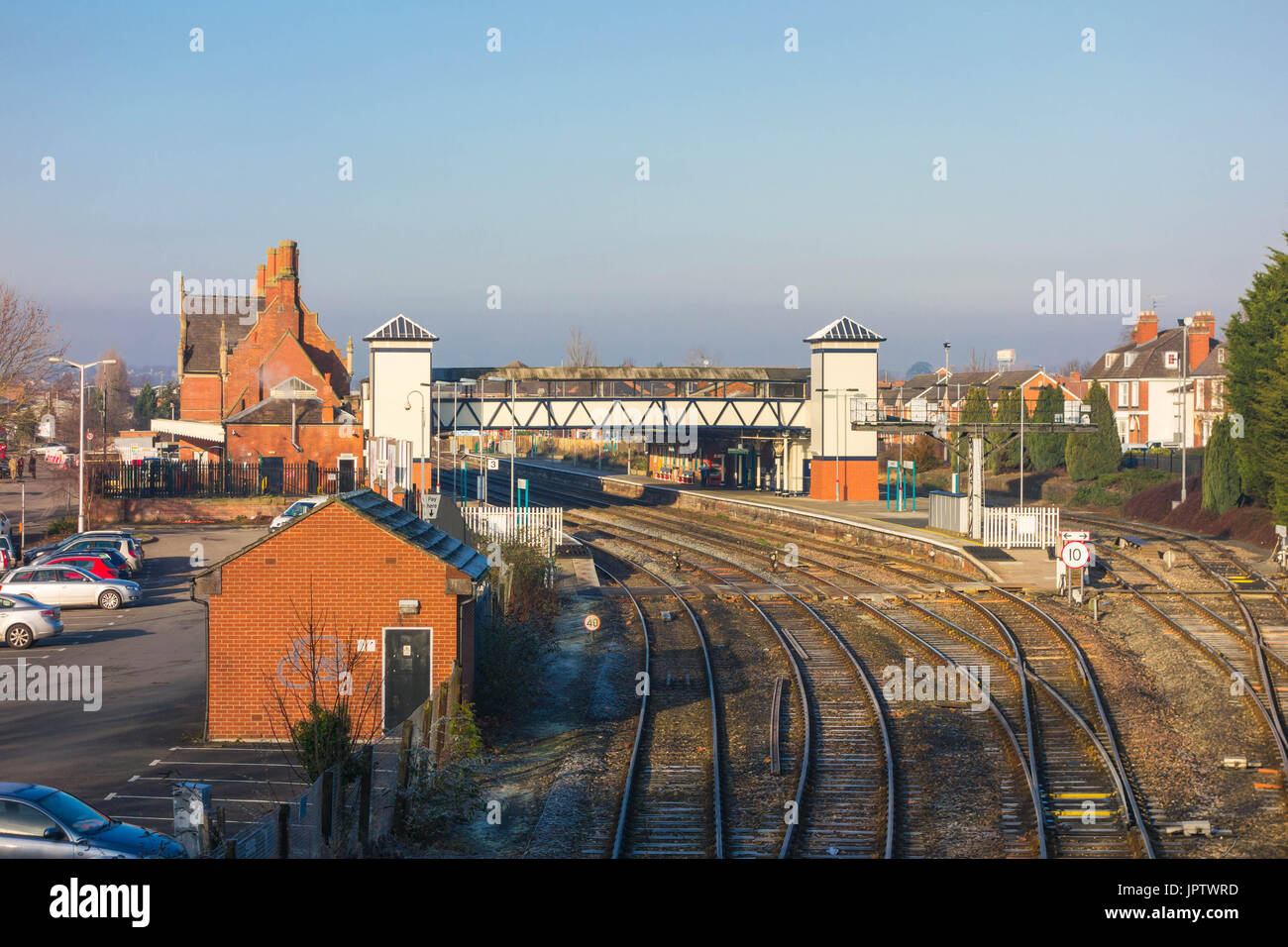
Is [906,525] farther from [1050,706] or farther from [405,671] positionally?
[405,671]

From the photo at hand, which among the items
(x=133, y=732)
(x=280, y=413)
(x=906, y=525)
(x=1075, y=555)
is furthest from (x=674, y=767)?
(x=280, y=413)

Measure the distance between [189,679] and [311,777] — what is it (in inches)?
409

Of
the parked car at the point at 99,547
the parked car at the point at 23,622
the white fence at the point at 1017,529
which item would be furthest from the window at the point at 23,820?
the white fence at the point at 1017,529

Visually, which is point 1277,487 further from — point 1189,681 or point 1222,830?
point 1222,830

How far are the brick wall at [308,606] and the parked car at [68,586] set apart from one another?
49.6ft

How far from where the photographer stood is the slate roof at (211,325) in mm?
79750

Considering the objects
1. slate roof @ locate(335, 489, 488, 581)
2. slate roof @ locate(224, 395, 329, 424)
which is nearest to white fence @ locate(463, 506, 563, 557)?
slate roof @ locate(335, 489, 488, 581)

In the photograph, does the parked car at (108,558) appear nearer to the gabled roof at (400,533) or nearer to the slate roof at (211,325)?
the gabled roof at (400,533)

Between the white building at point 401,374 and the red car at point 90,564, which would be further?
the white building at point 401,374

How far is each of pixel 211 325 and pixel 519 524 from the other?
171 feet

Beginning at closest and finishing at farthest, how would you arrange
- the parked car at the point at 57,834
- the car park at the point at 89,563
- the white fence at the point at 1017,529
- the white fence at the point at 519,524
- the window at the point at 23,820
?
the parked car at the point at 57,834 < the window at the point at 23,820 < the car park at the point at 89,563 < the white fence at the point at 519,524 < the white fence at the point at 1017,529

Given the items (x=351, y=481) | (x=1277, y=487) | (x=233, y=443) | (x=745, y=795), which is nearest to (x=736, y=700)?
(x=745, y=795)

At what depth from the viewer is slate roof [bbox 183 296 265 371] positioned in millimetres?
79750
